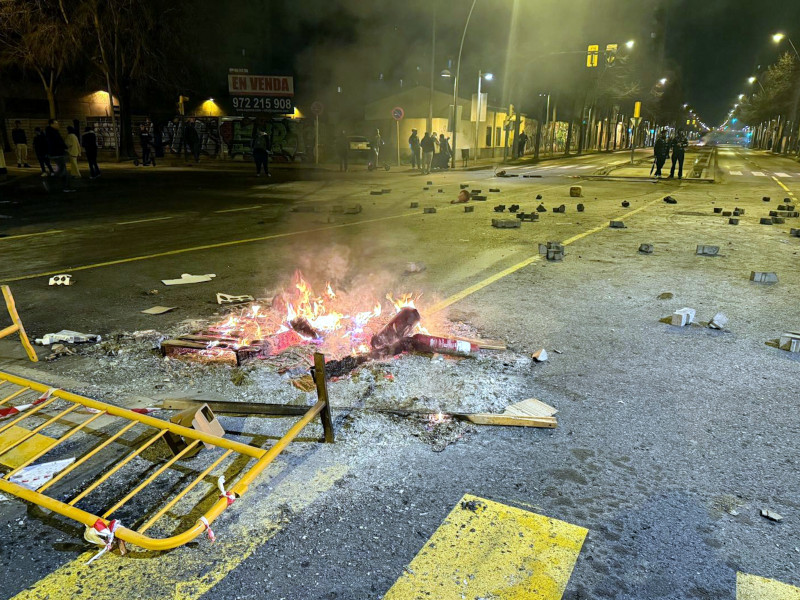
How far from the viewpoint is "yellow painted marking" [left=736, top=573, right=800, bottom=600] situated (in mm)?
1750

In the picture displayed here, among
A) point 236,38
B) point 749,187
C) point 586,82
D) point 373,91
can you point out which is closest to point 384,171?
point 373,91

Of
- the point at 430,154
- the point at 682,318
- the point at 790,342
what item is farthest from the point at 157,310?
the point at 430,154

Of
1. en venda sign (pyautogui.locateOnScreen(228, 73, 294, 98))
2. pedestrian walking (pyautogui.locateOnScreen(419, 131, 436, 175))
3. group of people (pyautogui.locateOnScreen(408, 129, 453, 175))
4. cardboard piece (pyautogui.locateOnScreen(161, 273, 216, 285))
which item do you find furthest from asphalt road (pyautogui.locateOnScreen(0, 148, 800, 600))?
en venda sign (pyautogui.locateOnScreen(228, 73, 294, 98))

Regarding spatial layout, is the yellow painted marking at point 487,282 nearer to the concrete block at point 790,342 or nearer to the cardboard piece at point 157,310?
the cardboard piece at point 157,310

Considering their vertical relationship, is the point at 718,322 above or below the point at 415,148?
below

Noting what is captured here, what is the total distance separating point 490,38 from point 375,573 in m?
34.4

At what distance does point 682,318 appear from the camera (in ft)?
14.3

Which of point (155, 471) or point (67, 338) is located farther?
point (67, 338)

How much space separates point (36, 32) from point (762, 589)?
2999 centimetres

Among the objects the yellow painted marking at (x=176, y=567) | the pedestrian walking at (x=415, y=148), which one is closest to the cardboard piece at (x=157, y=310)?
the yellow painted marking at (x=176, y=567)

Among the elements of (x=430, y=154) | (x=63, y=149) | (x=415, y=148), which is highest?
(x=415, y=148)

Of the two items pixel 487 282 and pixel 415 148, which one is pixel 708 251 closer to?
pixel 487 282

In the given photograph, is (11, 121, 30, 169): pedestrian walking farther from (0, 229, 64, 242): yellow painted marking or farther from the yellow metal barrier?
the yellow metal barrier

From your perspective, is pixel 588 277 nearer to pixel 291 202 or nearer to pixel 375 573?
pixel 375 573
